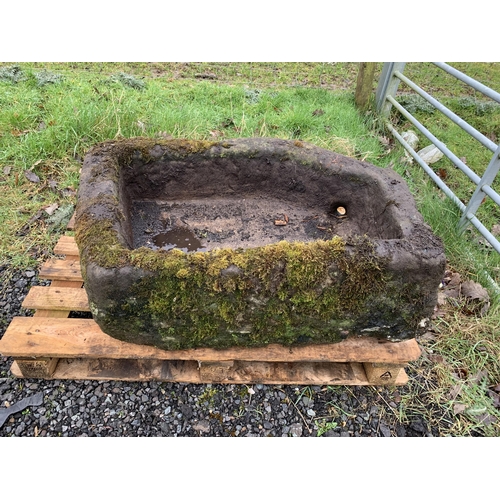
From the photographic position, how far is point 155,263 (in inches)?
75.6

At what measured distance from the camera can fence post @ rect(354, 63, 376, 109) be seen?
191 inches

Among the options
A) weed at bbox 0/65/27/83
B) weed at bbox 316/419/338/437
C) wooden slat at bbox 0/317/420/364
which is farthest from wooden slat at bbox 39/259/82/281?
weed at bbox 0/65/27/83

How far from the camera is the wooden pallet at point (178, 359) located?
2.25 metres

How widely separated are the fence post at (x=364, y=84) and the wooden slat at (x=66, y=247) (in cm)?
385

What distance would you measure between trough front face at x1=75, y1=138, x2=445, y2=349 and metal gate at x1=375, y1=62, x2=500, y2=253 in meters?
0.91

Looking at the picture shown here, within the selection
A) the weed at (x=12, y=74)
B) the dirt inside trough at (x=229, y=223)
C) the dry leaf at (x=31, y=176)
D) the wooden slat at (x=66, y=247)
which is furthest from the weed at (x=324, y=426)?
the weed at (x=12, y=74)

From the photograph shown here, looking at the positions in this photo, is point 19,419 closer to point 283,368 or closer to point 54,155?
point 283,368

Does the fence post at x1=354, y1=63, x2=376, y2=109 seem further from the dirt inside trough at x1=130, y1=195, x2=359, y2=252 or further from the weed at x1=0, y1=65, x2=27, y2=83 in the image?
the weed at x1=0, y1=65, x2=27, y2=83

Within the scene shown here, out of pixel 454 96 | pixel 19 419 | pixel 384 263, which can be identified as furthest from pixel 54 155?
pixel 454 96

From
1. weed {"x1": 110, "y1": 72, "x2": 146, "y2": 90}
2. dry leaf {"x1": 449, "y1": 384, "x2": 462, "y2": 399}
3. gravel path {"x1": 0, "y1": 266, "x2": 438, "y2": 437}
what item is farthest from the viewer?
weed {"x1": 110, "y1": 72, "x2": 146, "y2": 90}

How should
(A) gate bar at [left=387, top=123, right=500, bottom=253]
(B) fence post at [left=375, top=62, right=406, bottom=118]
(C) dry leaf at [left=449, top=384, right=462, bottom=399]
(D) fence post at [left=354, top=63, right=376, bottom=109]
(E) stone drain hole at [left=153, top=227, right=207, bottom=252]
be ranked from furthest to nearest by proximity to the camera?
(D) fence post at [left=354, top=63, right=376, bottom=109], (B) fence post at [left=375, top=62, right=406, bottom=118], (A) gate bar at [left=387, top=123, right=500, bottom=253], (E) stone drain hole at [left=153, top=227, right=207, bottom=252], (C) dry leaf at [left=449, top=384, right=462, bottom=399]

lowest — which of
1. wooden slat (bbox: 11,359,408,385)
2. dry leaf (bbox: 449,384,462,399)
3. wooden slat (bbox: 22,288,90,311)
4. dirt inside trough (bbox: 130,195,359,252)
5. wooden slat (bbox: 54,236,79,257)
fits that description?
dry leaf (bbox: 449,384,462,399)

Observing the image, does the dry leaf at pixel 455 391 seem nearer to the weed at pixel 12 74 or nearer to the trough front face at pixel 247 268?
the trough front face at pixel 247 268

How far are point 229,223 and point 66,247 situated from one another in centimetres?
119
